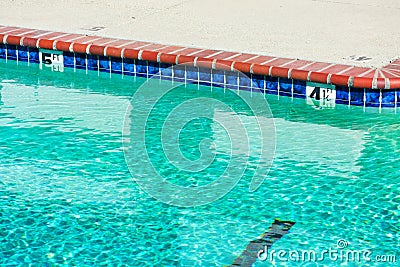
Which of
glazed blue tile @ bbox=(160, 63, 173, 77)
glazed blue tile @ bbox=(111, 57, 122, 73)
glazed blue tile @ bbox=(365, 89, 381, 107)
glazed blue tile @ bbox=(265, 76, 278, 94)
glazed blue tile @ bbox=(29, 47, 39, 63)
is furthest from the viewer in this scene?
glazed blue tile @ bbox=(29, 47, 39, 63)

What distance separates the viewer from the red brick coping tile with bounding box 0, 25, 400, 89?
9227mm

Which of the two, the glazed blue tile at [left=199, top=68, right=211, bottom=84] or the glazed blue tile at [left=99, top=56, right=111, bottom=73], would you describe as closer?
the glazed blue tile at [left=199, top=68, right=211, bottom=84]

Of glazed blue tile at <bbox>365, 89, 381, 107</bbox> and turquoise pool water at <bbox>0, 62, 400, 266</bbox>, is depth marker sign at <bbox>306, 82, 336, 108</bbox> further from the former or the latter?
glazed blue tile at <bbox>365, 89, 381, 107</bbox>

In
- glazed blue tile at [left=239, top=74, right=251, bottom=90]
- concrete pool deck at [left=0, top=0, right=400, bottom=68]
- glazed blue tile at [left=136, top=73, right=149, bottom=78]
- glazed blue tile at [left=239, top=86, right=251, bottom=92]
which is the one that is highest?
concrete pool deck at [left=0, top=0, right=400, bottom=68]

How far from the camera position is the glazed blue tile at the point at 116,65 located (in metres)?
10.5

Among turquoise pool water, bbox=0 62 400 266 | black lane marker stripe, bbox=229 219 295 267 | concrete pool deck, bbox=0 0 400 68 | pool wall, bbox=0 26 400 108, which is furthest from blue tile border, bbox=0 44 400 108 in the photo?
black lane marker stripe, bbox=229 219 295 267

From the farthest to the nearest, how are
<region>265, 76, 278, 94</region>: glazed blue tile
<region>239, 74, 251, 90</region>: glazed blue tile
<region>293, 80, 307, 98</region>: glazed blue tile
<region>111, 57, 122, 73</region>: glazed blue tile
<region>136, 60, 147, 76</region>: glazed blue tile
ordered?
<region>111, 57, 122, 73</region>: glazed blue tile
<region>136, 60, 147, 76</region>: glazed blue tile
<region>239, 74, 251, 90</region>: glazed blue tile
<region>265, 76, 278, 94</region>: glazed blue tile
<region>293, 80, 307, 98</region>: glazed blue tile

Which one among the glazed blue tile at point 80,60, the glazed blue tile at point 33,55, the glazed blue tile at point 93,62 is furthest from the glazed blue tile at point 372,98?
the glazed blue tile at point 33,55

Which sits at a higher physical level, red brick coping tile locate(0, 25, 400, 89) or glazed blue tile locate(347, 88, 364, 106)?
red brick coping tile locate(0, 25, 400, 89)

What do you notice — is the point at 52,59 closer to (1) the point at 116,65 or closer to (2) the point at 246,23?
(1) the point at 116,65

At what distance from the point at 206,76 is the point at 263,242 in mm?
3578

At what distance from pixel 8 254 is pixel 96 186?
1268 millimetres

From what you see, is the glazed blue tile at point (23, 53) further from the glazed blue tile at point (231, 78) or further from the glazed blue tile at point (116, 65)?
the glazed blue tile at point (231, 78)

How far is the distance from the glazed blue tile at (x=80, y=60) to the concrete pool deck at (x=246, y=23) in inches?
14.1
